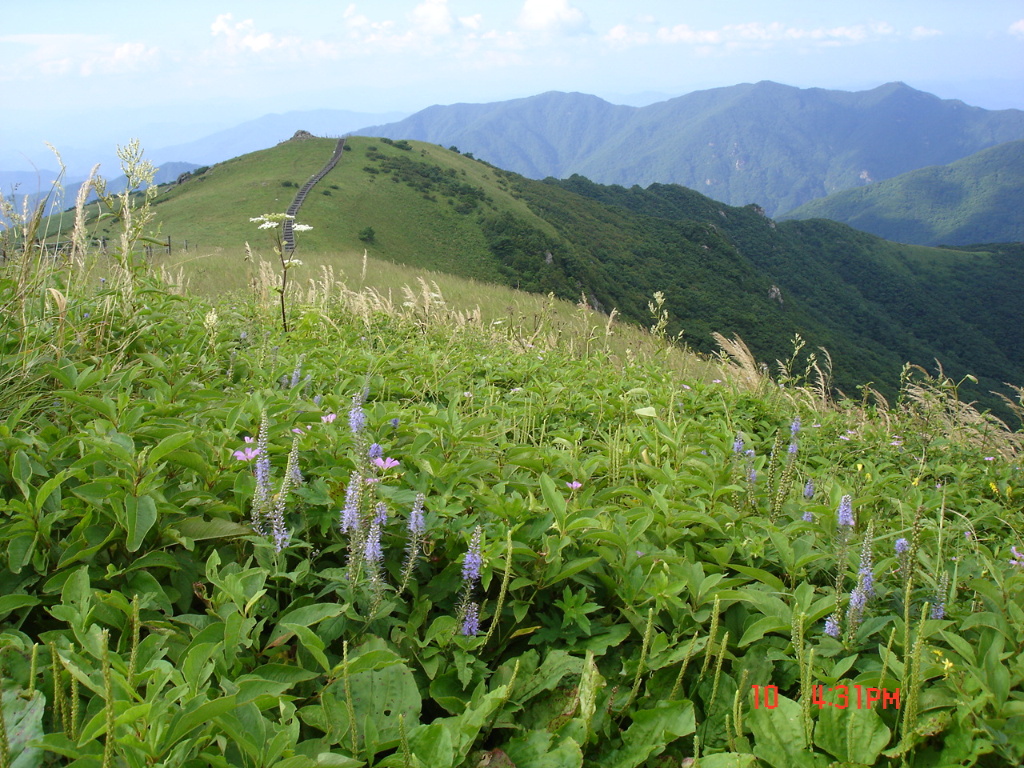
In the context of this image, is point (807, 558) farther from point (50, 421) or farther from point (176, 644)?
point (50, 421)

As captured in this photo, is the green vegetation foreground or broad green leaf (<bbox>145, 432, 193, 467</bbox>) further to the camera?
broad green leaf (<bbox>145, 432, 193, 467</bbox>)

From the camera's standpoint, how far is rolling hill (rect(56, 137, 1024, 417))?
5291 centimetres

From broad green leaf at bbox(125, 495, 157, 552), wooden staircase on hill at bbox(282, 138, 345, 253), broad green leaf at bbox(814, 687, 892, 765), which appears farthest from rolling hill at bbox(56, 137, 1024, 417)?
broad green leaf at bbox(814, 687, 892, 765)

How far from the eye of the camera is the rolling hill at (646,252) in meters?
52.9

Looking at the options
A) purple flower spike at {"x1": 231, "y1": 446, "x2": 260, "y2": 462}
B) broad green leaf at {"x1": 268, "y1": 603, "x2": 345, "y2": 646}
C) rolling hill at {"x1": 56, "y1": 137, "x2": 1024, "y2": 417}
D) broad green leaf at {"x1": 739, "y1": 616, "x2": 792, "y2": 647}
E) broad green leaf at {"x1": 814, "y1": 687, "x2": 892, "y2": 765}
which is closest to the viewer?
broad green leaf at {"x1": 814, "y1": 687, "x2": 892, "y2": 765}

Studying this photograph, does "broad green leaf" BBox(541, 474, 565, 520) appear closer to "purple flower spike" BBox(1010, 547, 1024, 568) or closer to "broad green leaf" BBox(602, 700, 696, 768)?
"broad green leaf" BBox(602, 700, 696, 768)

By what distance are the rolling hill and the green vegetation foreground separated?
1272 cm

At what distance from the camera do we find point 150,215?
3.94m

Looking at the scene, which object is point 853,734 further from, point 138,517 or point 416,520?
point 138,517

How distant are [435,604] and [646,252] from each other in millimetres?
80385

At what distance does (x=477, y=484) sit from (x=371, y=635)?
75 cm
